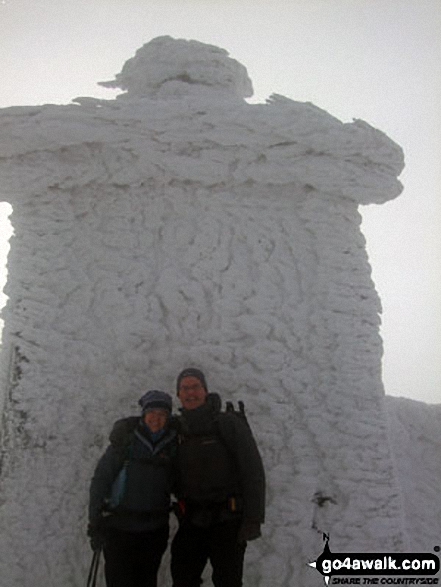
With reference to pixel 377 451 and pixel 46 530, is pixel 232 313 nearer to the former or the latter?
pixel 377 451

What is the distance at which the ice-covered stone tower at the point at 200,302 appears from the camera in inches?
142

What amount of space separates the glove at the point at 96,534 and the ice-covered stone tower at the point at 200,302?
2.18 feet

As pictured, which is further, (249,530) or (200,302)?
(200,302)

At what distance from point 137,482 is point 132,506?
0.42ft

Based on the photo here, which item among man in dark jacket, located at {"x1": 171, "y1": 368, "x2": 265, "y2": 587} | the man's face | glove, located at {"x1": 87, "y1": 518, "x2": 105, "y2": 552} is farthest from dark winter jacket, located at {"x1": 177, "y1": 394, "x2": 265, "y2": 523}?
glove, located at {"x1": 87, "y1": 518, "x2": 105, "y2": 552}

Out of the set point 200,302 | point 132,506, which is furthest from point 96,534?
point 200,302

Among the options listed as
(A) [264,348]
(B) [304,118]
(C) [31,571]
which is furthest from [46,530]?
(B) [304,118]

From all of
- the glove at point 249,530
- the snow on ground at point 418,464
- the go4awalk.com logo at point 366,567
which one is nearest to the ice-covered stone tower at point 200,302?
the go4awalk.com logo at point 366,567

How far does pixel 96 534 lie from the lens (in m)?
2.99

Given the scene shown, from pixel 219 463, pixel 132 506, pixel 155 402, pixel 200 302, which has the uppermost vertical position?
pixel 200 302

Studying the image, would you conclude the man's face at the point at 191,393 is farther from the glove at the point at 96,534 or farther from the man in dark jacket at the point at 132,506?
the glove at the point at 96,534

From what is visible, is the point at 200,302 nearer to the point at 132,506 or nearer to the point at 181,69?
the point at 132,506

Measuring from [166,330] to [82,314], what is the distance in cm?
63

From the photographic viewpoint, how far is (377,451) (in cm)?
374
